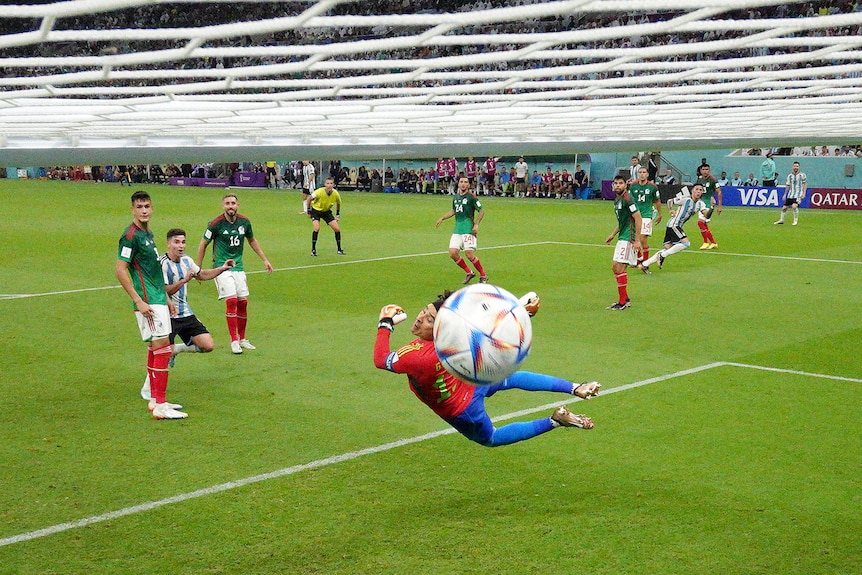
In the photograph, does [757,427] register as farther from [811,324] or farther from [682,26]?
[811,324]

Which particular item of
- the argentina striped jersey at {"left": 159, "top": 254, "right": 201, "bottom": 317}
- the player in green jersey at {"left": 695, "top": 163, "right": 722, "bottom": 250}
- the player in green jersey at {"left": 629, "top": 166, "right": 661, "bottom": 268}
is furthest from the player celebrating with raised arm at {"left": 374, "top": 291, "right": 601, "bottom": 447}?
the player in green jersey at {"left": 695, "top": 163, "right": 722, "bottom": 250}

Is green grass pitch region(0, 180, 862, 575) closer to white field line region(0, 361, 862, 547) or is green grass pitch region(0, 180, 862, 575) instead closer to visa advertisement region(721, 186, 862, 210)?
white field line region(0, 361, 862, 547)

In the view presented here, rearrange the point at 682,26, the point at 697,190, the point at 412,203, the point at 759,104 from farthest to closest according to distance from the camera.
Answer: the point at 412,203 → the point at 697,190 → the point at 759,104 → the point at 682,26

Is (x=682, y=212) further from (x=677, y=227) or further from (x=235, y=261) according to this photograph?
(x=235, y=261)

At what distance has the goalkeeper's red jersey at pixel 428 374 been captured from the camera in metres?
5.46

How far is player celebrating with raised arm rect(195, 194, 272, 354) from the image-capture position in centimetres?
1091

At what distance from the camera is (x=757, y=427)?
7.76 meters

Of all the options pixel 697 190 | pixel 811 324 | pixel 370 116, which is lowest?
pixel 811 324

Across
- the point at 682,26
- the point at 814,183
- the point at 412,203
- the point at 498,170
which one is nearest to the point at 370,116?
the point at 682,26

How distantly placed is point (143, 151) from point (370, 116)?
167 inches

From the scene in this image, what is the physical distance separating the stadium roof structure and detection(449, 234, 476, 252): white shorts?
165cm

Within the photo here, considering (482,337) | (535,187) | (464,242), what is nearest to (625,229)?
(464,242)

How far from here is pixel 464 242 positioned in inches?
677

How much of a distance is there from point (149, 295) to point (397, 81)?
16.0 feet
